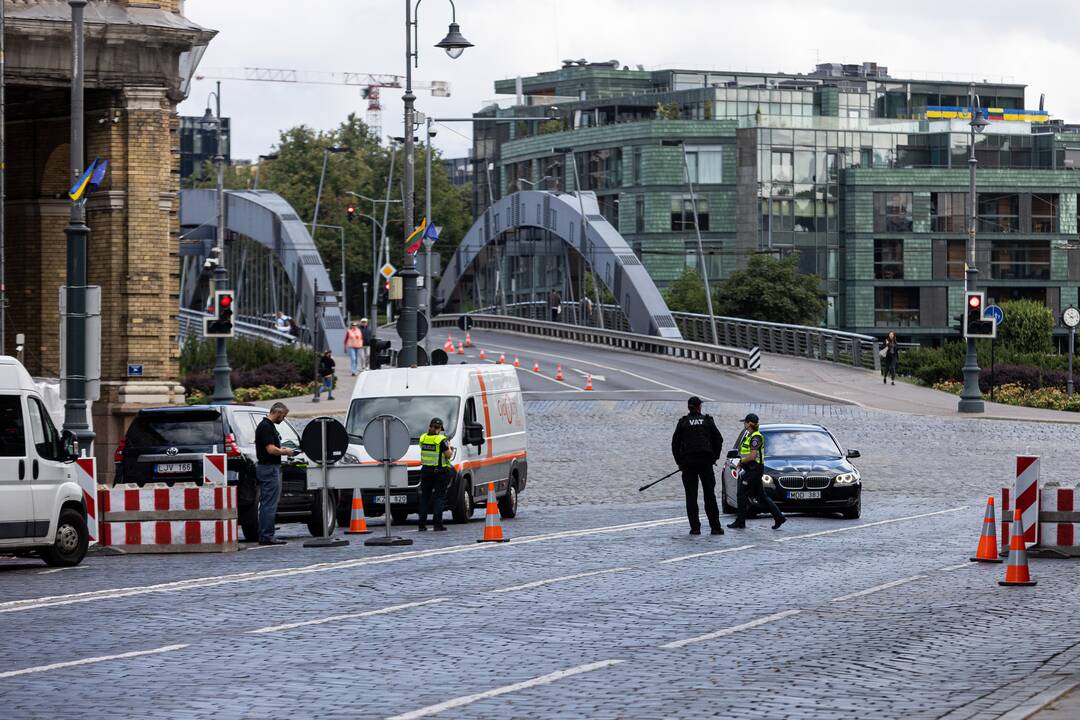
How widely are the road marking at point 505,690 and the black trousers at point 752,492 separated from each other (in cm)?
1270

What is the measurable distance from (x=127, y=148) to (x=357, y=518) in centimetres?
1343

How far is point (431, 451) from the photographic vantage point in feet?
81.9

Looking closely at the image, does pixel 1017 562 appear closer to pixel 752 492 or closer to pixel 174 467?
pixel 752 492

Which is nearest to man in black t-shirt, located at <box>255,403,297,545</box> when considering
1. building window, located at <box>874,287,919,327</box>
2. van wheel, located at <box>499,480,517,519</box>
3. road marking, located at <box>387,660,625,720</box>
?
van wheel, located at <box>499,480,517,519</box>

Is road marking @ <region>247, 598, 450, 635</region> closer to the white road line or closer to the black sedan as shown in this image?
the white road line

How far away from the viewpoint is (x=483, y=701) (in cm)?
1062

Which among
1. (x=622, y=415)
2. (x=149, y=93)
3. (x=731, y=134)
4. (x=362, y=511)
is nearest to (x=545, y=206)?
(x=731, y=134)

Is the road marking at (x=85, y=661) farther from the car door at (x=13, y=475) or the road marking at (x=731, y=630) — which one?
the car door at (x=13, y=475)

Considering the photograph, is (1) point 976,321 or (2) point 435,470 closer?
(2) point 435,470

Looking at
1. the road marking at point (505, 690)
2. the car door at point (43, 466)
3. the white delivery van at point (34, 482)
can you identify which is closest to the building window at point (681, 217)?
the white delivery van at point (34, 482)

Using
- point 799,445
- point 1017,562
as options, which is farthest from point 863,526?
point 1017,562

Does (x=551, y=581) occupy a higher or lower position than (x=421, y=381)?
lower

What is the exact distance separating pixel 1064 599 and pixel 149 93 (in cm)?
2385

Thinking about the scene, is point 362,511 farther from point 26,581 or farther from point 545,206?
point 545,206
